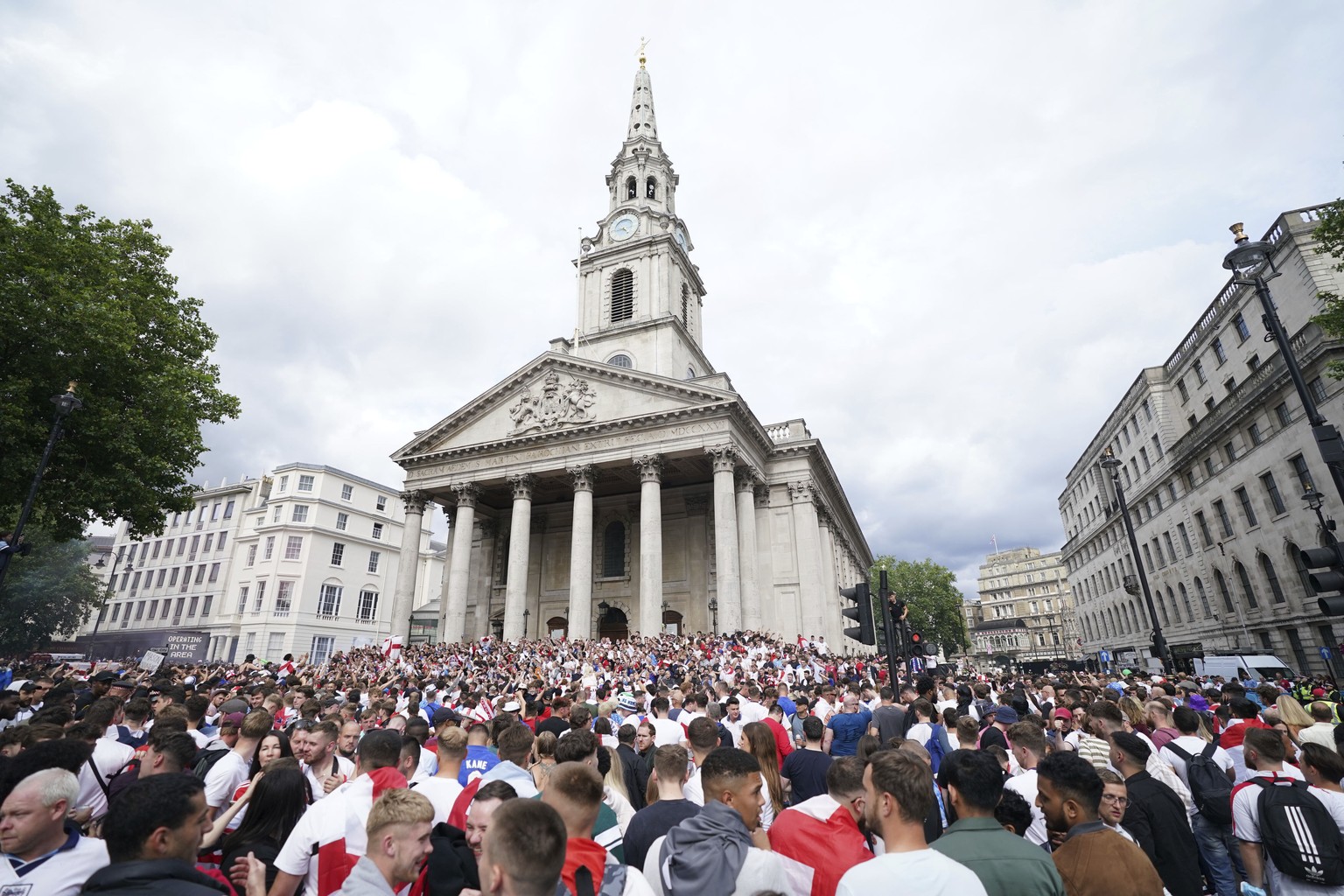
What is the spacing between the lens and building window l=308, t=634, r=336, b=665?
4745 cm

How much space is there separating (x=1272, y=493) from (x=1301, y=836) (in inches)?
1348

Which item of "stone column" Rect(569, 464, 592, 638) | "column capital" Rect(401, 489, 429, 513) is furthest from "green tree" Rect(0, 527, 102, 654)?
"stone column" Rect(569, 464, 592, 638)

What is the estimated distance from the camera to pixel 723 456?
2880 centimetres

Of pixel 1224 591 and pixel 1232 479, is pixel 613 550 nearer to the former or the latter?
pixel 1232 479

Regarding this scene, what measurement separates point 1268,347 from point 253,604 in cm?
6432

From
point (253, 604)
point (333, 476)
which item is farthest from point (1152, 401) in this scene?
point (253, 604)

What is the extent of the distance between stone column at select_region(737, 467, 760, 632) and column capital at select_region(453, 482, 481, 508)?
45.4 ft

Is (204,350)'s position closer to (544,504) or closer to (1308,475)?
(544,504)

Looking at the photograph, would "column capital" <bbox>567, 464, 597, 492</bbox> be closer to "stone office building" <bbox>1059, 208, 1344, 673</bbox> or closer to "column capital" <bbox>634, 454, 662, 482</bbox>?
"column capital" <bbox>634, 454, 662, 482</bbox>

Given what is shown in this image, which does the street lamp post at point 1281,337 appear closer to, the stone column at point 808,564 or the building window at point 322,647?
the stone column at point 808,564

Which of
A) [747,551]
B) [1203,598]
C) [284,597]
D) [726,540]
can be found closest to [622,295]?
[747,551]

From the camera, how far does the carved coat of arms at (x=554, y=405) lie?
32281 mm

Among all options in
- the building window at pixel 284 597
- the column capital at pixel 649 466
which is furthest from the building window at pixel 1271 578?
the building window at pixel 284 597

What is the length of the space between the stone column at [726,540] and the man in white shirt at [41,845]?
79.0 ft
